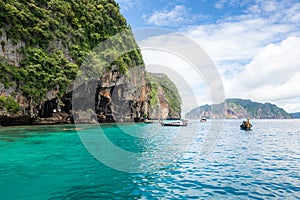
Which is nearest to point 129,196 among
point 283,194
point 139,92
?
point 283,194

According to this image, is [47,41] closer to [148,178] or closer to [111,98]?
[111,98]

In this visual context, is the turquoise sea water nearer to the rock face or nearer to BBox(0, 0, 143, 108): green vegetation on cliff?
BBox(0, 0, 143, 108): green vegetation on cliff

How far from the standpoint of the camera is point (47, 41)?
1465 inches

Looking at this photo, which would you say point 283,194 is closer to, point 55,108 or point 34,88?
point 34,88

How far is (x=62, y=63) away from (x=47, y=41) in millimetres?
4209

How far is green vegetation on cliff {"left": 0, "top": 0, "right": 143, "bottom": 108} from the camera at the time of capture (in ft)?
104

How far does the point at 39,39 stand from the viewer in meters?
36.2

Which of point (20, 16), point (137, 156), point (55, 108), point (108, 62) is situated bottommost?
point (137, 156)

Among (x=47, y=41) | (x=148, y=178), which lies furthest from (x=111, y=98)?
(x=148, y=178)

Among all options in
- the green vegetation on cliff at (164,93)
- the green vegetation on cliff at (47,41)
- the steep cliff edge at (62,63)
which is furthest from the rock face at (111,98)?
the green vegetation on cliff at (164,93)

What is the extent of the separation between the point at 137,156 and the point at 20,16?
1205 inches

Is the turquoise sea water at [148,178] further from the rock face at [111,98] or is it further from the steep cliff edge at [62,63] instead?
the rock face at [111,98]

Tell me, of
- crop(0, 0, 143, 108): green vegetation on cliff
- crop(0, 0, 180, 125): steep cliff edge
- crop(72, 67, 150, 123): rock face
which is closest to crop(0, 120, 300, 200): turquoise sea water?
crop(0, 0, 180, 125): steep cliff edge

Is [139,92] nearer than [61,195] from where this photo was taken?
No
